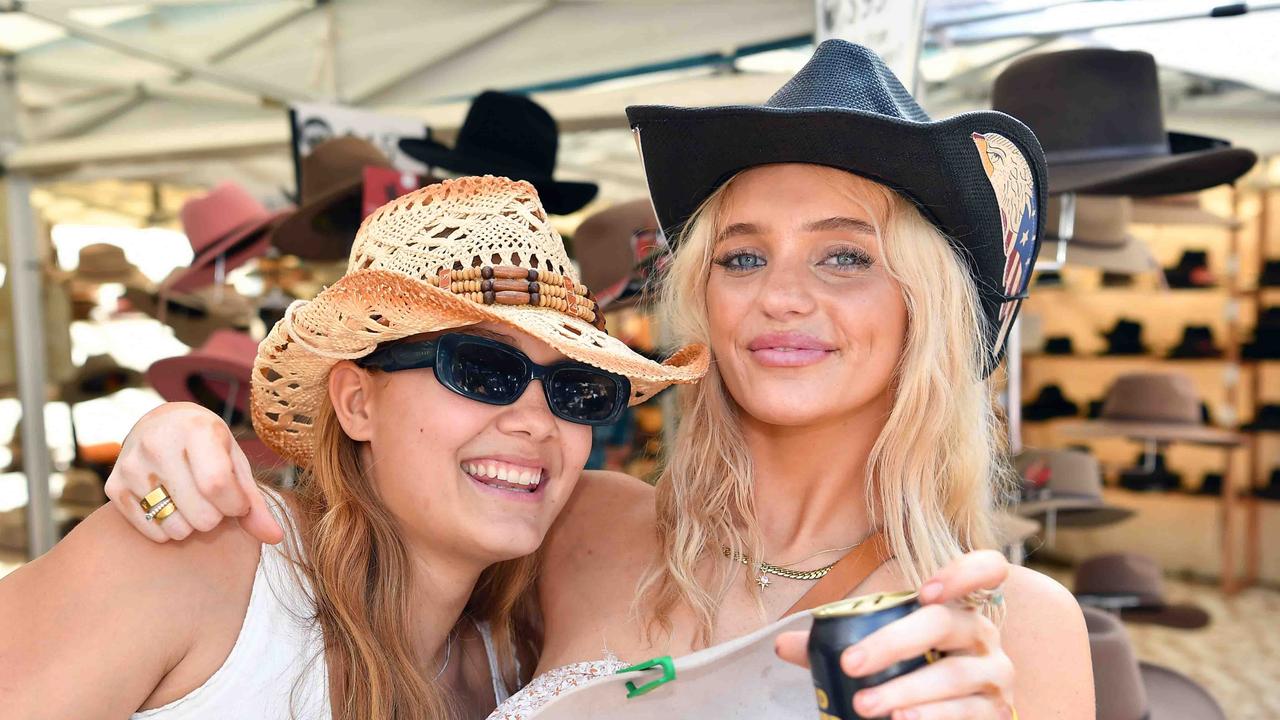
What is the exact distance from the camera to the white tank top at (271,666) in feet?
4.57

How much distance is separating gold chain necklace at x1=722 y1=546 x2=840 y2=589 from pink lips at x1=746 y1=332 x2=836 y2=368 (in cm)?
35

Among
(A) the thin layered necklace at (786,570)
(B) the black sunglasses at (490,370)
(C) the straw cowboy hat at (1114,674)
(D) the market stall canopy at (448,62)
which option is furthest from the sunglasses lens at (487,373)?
(D) the market stall canopy at (448,62)

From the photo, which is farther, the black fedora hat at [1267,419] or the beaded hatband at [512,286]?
the black fedora hat at [1267,419]

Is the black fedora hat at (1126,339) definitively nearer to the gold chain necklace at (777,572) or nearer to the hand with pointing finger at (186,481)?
the gold chain necklace at (777,572)

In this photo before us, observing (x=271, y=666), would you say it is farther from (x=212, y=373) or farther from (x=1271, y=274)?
(x=1271, y=274)

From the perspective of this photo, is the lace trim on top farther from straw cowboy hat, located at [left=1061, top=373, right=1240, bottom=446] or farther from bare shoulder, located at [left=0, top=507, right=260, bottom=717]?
straw cowboy hat, located at [left=1061, top=373, right=1240, bottom=446]

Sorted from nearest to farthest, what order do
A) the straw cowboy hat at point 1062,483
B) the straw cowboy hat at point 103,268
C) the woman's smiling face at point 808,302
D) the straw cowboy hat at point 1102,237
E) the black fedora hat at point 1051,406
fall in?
the woman's smiling face at point 808,302 < the straw cowboy hat at point 1102,237 < the straw cowboy hat at point 1062,483 < the straw cowboy hat at point 103,268 < the black fedora hat at point 1051,406

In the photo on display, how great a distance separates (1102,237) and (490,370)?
322 centimetres

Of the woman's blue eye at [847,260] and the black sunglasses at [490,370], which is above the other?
the woman's blue eye at [847,260]

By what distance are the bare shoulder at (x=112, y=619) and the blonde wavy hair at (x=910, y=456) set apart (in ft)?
2.39

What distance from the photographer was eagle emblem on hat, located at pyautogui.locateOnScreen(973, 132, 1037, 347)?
1594mm

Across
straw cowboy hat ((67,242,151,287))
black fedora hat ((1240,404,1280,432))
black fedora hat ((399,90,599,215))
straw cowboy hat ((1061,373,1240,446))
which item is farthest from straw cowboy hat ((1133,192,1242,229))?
straw cowboy hat ((67,242,151,287))

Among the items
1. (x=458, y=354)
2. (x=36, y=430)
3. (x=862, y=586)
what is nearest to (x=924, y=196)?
(x=862, y=586)

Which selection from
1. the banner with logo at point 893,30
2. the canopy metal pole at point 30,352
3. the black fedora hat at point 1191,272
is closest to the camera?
the banner with logo at point 893,30
